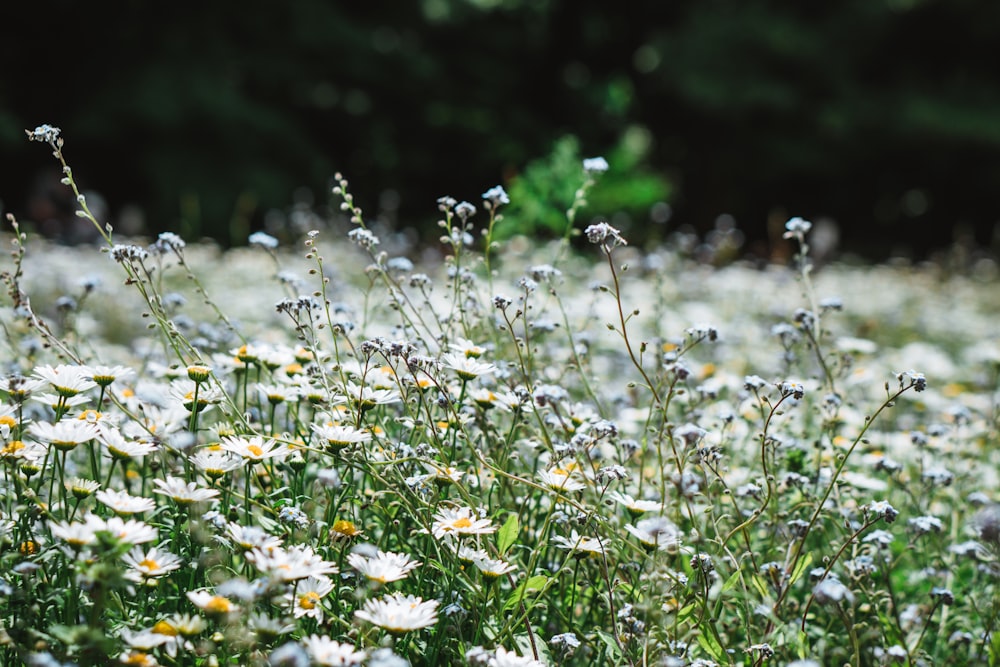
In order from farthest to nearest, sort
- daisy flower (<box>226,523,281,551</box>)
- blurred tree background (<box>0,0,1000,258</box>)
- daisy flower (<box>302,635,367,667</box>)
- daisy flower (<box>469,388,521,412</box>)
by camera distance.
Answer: blurred tree background (<box>0,0,1000,258</box>) < daisy flower (<box>469,388,521,412</box>) < daisy flower (<box>226,523,281,551</box>) < daisy flower (<box>302,635,367,667</box>)

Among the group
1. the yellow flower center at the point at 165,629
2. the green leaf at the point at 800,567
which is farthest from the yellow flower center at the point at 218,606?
the green leaf at the point at 800,567

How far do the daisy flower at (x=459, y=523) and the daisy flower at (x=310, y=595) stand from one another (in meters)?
0.19

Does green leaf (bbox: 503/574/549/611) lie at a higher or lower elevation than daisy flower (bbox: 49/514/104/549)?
higher

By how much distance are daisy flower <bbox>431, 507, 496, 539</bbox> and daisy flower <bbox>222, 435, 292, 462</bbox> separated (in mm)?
278

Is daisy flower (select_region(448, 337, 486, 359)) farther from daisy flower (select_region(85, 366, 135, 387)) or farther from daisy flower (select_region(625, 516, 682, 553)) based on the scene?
daisy flower (select_region(85, 366, 135, 387))

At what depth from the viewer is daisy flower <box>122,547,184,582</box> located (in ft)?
4.46

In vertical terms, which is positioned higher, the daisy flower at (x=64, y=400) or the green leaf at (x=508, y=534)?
the daisy flower at (x=64, y=400)

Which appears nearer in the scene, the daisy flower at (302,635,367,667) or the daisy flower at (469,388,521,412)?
the daisy flower at (302,635,367,667)

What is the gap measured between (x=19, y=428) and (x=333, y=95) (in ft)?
42.4

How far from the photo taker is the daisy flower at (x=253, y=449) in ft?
4.99

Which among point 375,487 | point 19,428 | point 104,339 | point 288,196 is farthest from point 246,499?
point 288,196

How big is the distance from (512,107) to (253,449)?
44.3ft

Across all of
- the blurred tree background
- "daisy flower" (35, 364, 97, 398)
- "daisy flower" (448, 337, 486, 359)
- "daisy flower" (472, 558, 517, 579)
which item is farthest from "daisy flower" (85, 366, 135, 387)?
the blurred tree background

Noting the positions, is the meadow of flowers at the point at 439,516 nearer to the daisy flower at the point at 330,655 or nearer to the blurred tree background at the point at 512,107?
the daisy flower at the point at 330,655
